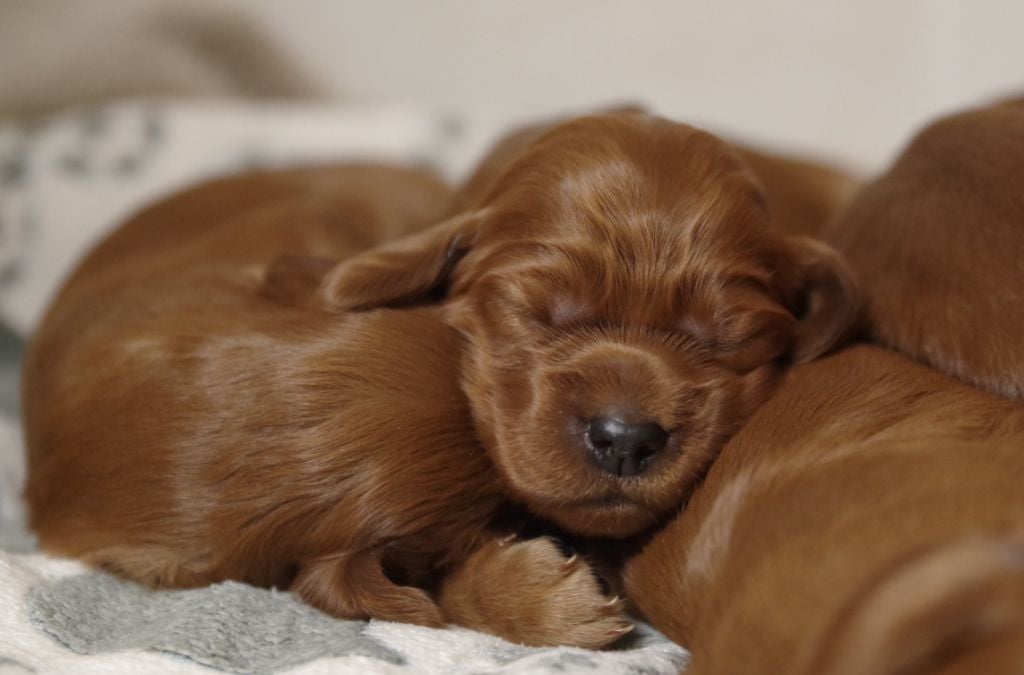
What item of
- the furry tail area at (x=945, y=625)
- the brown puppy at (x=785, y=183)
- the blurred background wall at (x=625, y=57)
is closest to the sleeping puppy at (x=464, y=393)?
the brown puppy at (x=785, y=183)

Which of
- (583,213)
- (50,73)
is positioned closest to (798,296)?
(583,213)

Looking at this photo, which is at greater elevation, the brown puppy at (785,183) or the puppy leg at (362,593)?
the brown puppy at (785,183)

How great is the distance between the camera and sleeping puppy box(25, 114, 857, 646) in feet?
4.37

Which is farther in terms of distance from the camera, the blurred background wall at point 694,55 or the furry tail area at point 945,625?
the blurred background wall at point 694,55

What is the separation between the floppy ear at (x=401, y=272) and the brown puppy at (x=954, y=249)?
1.88ft

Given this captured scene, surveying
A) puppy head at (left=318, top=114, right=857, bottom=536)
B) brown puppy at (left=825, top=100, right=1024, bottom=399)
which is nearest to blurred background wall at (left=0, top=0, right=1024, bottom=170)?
brown puppy at (left=825, top=100, right=1024, bottom=399)

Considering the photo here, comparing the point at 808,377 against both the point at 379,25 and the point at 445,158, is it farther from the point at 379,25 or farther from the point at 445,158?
the point at 379,25

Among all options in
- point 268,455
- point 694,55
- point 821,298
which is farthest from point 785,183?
point 268,455

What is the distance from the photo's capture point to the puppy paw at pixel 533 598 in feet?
4.27

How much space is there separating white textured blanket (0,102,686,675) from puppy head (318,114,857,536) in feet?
0.69

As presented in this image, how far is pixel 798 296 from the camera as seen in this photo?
159 centimetres

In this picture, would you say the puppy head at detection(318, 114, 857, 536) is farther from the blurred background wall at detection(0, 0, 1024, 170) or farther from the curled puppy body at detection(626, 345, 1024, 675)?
the blurred background wall at detection(0, 0, 1024, 170)

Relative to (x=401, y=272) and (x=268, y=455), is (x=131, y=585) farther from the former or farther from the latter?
(x=401, y=272)

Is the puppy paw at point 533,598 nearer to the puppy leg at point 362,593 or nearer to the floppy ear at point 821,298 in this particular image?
the puppy leg at point 362,593
